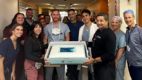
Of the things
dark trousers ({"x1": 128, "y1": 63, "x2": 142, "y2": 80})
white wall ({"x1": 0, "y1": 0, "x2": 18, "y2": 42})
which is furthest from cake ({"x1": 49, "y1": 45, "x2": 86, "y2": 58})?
white wall ({"x1": 0, "y1": 0, "x2": 18, "y2": 42})

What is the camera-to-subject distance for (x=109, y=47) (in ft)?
4.84

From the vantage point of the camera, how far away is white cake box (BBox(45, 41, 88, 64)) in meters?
1.34

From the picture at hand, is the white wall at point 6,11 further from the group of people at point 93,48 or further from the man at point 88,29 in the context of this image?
the man at point 88,29

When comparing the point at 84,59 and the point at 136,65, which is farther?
the point at 136,65

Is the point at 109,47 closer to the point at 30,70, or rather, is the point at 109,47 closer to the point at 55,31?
the point at 55,31

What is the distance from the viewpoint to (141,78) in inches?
66.9

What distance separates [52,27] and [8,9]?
1.61m

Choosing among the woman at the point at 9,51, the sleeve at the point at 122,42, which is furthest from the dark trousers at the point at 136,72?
the woman at the point at 9,51

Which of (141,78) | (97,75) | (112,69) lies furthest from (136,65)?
(97,75)

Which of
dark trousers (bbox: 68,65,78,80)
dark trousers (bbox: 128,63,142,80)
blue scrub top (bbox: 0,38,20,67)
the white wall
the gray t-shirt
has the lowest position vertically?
dark trousers (bbox: 68,65,78,80)

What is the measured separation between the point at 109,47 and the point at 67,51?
0.52 metres

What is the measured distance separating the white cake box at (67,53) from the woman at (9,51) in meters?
0.62

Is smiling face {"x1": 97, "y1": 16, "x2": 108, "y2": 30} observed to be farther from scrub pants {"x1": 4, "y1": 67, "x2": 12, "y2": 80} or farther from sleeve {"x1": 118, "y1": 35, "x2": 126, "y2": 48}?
scrub pants {"x1": 4, "y1": 67, "x2": 12, "y2": 80}

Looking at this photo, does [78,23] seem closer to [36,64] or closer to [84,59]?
[36,64]
